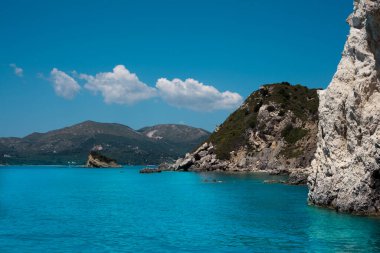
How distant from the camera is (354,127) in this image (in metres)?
51.3

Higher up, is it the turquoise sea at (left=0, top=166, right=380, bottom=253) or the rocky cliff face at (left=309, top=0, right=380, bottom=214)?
the rocky cliff face at (left=309, top=0, right=380, bottom=214)

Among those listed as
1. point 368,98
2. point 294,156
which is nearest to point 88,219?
point 368,98

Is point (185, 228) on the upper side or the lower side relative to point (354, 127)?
lower

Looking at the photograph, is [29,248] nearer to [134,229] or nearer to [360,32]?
[134,229]

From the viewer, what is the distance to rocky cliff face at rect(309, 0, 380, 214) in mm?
47812

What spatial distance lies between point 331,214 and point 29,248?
33.6 m

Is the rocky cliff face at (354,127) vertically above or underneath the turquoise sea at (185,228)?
above

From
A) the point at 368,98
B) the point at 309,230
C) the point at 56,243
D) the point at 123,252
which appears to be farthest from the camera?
the point at 368,98

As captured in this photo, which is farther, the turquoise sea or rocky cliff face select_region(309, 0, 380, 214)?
rocky cliff face select_region(309, 0, 380, 214)

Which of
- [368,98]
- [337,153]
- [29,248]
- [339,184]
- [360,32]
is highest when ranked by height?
[360,32]

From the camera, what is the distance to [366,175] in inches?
1882

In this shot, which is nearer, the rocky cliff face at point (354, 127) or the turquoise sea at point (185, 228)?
the turquoise sea at point (185, 228)

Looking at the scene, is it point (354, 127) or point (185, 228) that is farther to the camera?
point (354, 127)

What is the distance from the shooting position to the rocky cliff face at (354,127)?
4781 cm
